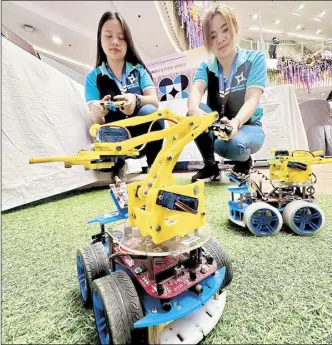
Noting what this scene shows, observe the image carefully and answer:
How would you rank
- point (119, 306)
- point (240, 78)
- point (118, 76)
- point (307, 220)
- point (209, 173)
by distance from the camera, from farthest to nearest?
point (209, 173) → point (240, 78) → point (118, 76) → point (307, 220) → point (119, 306)

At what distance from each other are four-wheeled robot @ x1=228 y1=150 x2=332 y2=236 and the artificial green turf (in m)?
0.04

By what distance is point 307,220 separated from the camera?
0.71m

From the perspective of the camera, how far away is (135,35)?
1.82 ft

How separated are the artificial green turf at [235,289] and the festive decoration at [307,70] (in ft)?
1.88

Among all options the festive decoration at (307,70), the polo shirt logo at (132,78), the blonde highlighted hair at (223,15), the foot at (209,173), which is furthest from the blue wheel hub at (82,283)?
the foot at (209,173)

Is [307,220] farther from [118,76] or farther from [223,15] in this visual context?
[118,76]

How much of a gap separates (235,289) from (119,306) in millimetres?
257

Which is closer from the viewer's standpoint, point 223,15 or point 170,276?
point 170,276

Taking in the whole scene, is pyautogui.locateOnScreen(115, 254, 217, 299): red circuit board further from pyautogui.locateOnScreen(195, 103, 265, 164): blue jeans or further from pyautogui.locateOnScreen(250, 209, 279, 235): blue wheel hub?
pyautogui.locateOnScreen(195, 103, 265, 164): blue jeans

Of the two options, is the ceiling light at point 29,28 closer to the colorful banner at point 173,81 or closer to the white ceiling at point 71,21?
the white ceiling at point 71,21

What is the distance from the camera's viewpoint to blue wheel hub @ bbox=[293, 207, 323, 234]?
0.70 m

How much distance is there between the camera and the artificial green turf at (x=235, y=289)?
1.17 ft

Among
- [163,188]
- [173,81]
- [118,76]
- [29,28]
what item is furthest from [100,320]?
[173,81]

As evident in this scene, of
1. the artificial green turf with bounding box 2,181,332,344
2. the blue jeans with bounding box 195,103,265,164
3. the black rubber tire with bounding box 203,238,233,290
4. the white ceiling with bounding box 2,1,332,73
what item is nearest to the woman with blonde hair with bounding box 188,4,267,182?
the blue jeans with bounding box 195,103,265,164
